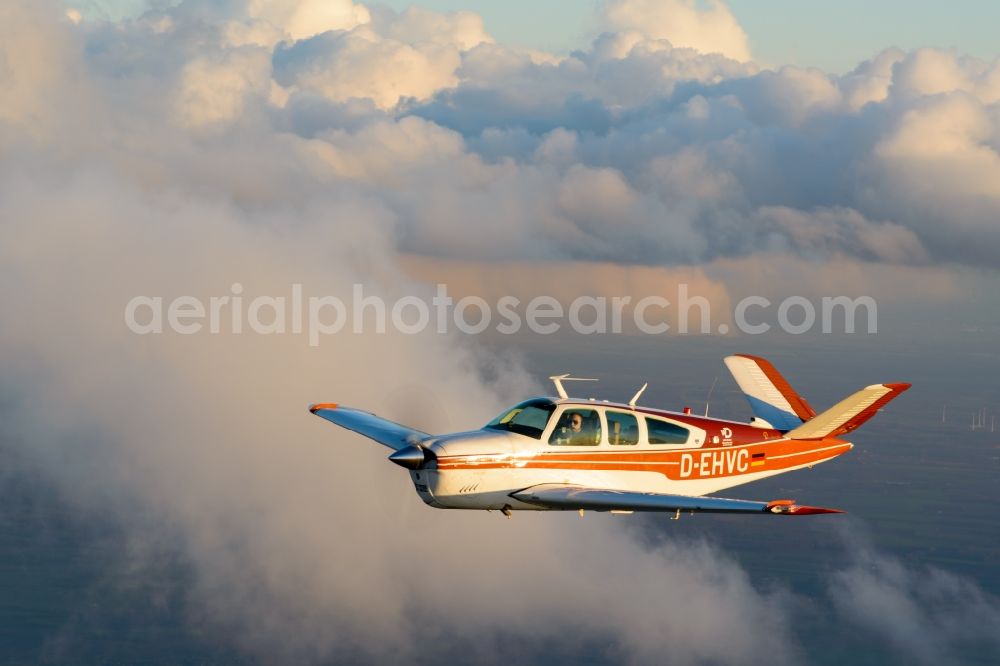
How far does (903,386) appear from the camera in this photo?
39.7 m

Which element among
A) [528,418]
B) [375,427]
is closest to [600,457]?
[528,418]

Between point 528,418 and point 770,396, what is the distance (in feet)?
42.2

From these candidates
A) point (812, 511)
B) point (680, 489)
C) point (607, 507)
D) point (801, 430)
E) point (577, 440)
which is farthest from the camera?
point (801, 430)

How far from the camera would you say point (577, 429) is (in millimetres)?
36344

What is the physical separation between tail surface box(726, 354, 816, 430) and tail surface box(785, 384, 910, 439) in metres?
1.00

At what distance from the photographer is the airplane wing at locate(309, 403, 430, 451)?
40.1 m

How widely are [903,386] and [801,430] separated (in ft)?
14.1

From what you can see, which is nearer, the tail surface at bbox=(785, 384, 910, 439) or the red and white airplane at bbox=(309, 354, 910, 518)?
the red and white airplane at bbox=(309, 354, 910, 518)

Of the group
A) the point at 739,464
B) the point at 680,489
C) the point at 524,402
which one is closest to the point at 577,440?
the point at 524,402

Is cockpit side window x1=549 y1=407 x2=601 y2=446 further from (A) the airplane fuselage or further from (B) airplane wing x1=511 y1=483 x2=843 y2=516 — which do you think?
(B) airplane wing x1=511 y1=483 x2=843 y2=516

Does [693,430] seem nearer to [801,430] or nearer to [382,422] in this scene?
[801,430]

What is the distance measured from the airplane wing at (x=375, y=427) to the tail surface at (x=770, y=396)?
13.7m

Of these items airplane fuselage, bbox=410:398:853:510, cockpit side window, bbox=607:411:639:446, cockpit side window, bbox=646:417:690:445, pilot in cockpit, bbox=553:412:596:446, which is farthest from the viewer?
cockpit side window, bbox=646:417:690:445

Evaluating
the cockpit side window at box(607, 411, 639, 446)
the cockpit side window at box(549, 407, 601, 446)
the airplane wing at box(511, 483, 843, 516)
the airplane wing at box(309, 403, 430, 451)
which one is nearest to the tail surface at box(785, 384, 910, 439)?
the cockpit side window at box(607, 411, 639, 446)
